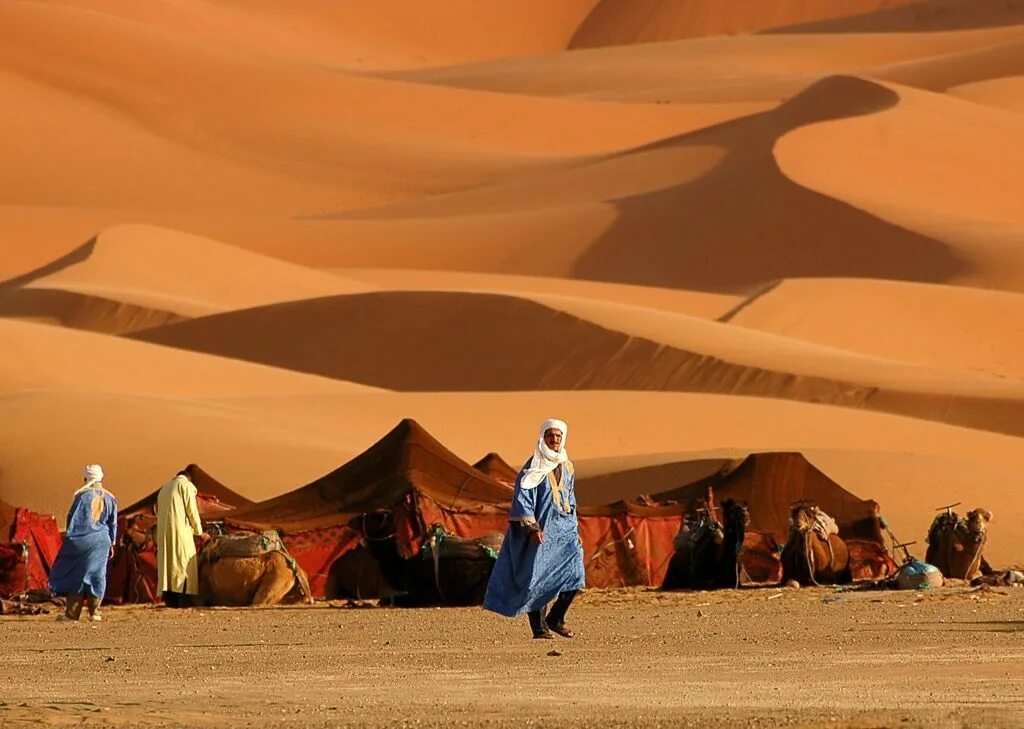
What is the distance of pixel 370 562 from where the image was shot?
2023 cm

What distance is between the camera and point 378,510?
2017 cm

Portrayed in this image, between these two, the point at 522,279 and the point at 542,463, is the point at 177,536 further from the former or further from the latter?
the point at 522,279

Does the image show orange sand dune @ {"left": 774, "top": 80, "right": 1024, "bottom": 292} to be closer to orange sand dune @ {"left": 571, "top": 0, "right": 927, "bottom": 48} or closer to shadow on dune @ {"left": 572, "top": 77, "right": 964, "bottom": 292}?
shadow on dune @ {"left": 572, "top": 77, "right": 964, "bottom": 292}

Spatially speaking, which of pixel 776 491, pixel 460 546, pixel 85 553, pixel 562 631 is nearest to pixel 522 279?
pixel 776 491

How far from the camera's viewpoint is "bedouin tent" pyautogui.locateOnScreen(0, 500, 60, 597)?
1998cm

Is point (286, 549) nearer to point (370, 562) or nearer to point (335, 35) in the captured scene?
point (370, 562)

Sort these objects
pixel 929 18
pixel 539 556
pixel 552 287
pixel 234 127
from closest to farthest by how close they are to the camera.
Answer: pixel 539 556 → pixel 552 287 → pixel 234 127 → pixel 929 18

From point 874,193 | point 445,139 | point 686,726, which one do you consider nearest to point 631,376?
point 874,193

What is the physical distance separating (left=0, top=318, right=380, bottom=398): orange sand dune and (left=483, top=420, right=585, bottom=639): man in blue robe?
78.1ft

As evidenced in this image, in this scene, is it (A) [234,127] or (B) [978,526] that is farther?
(A) [234,127]

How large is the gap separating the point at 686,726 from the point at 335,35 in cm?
12659

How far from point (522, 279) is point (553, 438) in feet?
146

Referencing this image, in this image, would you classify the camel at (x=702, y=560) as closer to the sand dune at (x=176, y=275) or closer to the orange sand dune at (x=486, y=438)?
the orange sand dune at (x=486, y=438)

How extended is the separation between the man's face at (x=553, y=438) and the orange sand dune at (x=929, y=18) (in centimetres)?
10335
